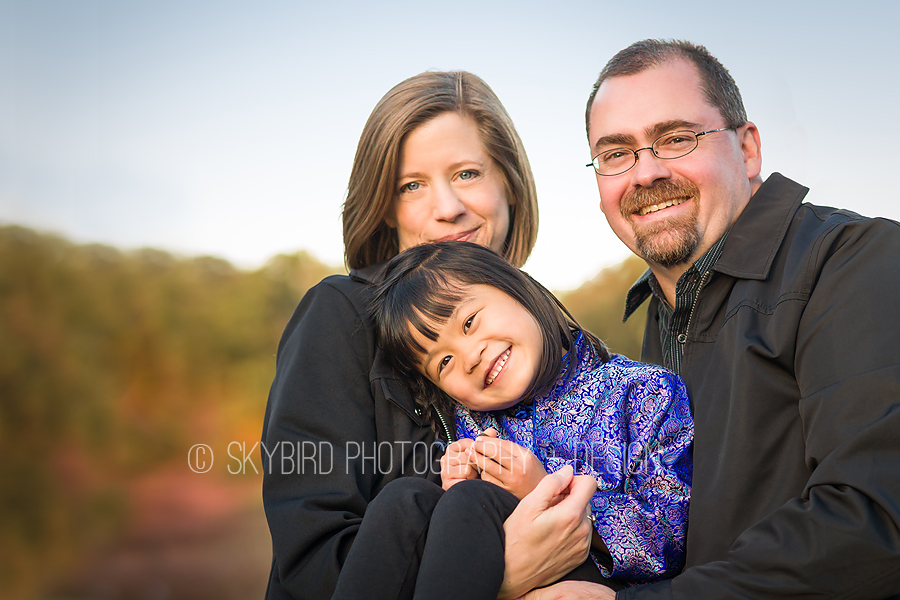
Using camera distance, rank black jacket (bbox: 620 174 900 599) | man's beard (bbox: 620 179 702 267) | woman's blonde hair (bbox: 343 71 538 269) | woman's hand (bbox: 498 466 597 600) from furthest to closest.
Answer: woman's blonde hair (bbox: 343 71 538 269)
man's beard (bbox: 620 179 702 267)
woman's hand (bbox: 498 466 597 600)
black jacket (bbox: 620 174 900 599)

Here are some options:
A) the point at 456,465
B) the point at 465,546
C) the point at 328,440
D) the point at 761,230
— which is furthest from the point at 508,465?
the point at 761,230

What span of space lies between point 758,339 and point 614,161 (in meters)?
0.99

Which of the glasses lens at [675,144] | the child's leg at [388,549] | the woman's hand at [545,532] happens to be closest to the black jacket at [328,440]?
the child's leg at [388,549]

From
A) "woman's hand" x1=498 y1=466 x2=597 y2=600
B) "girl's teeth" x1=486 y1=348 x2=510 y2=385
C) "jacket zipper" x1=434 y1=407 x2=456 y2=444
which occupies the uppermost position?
"girl's teeth" x1=486 y1=348 x2=510 y2=385

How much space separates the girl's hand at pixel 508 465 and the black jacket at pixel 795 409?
39 cm

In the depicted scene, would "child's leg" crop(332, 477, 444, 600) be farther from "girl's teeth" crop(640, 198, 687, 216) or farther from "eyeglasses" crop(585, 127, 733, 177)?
"eyeglasses" crop(585, 127, 733, 177)

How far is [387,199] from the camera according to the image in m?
2.65

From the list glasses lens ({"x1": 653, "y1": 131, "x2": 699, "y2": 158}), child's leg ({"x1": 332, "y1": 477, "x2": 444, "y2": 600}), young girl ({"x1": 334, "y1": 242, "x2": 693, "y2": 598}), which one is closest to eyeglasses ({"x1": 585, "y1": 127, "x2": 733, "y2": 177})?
glasses lens ({"x1": 653, "y1": 131, "x2": 699, "y2": 158})

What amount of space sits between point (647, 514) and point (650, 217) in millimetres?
1133

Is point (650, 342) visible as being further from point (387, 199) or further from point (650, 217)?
point (387, 199)

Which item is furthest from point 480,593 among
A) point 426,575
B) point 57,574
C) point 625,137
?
point 57,574

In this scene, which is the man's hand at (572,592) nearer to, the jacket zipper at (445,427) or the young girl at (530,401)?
the young girl at (530,401)

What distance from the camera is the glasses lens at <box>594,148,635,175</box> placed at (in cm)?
264

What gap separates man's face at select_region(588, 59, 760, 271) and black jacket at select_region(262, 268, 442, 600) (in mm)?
1095
